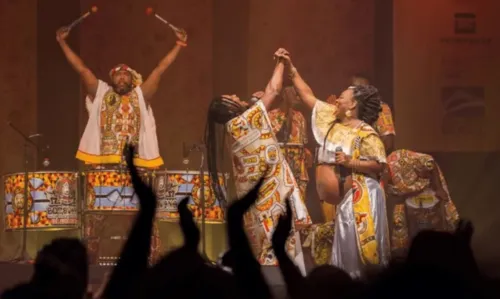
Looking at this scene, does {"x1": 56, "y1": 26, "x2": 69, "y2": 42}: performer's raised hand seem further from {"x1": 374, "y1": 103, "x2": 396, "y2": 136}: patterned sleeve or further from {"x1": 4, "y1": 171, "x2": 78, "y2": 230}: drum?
{"x1": 374, "y1": 103, "x2": 396, "y2": 136}: patterned sleeve

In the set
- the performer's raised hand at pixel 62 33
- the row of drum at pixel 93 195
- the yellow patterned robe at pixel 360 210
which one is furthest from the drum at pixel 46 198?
the yellow patterned robe at pixel 360 210

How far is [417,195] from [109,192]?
273 cm

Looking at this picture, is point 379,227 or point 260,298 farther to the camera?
point 379,227

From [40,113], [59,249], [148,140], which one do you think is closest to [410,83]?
[148,140]

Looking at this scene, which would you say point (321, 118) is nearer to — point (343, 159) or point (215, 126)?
point (343, 159)

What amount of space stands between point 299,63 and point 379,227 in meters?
4.91

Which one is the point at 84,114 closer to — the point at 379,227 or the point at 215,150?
the point at 215,150

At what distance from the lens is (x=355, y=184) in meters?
8.29

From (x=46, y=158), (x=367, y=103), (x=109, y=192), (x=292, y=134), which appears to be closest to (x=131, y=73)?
(x=109, y=192)

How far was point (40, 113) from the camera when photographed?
12094 millimetres

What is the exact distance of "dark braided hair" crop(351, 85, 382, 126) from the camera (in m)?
8.51

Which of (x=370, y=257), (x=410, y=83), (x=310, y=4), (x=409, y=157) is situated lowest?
(x=370, y=257)

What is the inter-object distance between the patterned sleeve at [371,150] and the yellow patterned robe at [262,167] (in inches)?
36.3

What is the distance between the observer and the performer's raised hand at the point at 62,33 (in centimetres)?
1110
